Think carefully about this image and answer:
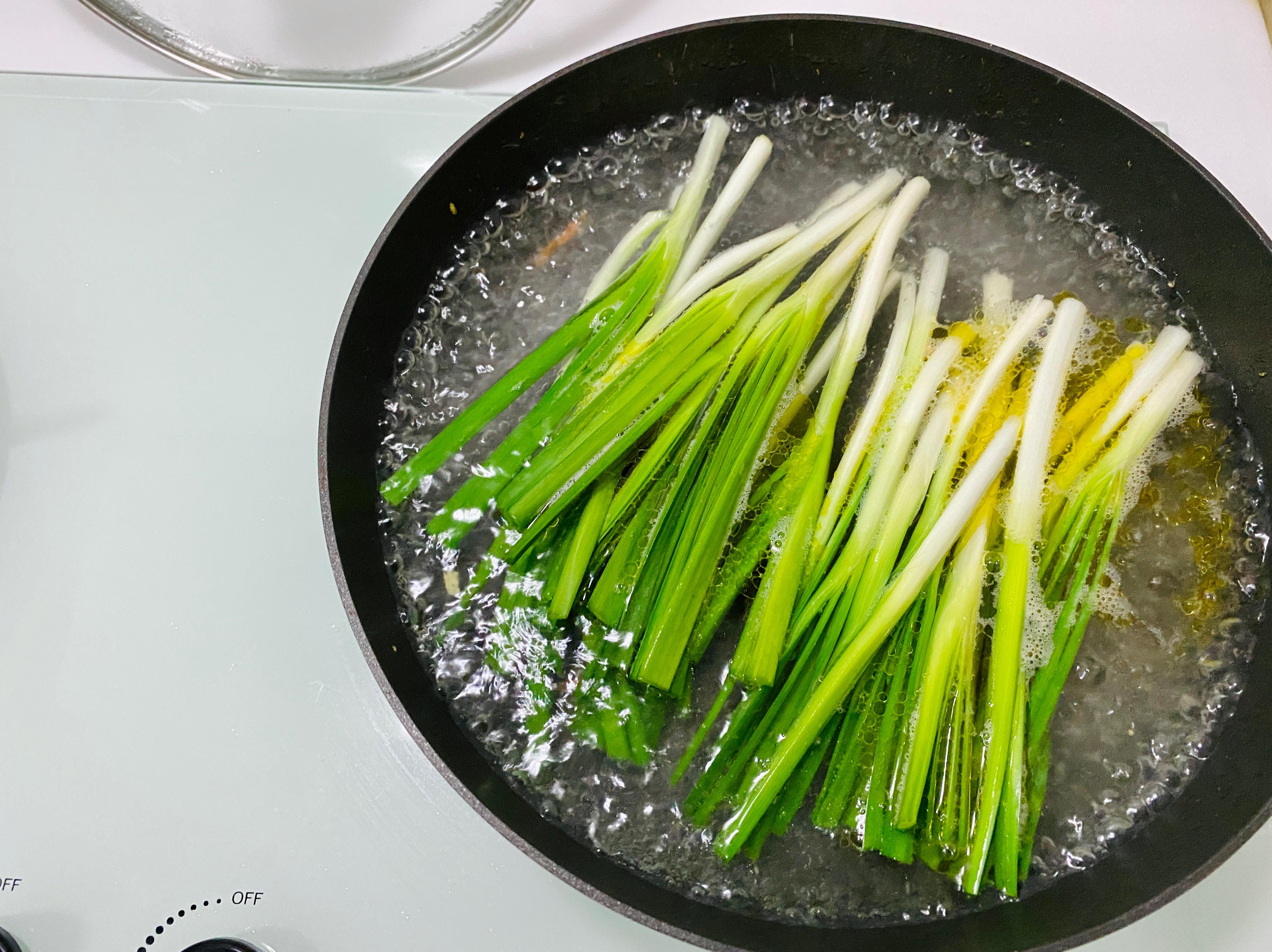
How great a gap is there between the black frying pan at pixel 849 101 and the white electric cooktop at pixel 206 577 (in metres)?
0.06

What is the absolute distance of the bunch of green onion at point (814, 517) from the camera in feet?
2.55

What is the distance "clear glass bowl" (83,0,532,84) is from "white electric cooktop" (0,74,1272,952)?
73 mm

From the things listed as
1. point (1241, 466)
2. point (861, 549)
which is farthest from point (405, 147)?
point (1241, 466)

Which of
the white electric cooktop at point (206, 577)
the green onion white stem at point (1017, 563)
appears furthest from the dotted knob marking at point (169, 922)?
the green onion white stem at point (1017, 563)

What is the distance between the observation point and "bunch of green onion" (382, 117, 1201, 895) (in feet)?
2.55

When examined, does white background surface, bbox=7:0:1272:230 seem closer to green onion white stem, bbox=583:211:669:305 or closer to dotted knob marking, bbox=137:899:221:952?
green onion white stem, bbox=583:211:669:305

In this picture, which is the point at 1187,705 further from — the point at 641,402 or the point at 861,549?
the point at 641,402

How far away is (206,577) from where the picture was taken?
853 mm

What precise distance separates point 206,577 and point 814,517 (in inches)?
25.8

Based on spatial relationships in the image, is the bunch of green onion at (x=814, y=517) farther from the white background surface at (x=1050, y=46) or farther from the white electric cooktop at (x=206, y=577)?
the white background surface at (x=1050, y=46)

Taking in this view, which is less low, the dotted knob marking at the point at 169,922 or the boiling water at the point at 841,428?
the boiling water at the point at 841,428

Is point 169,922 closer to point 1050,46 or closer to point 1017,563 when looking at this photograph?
point 1017,563

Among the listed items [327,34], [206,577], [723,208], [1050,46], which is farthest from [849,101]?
[206,577]

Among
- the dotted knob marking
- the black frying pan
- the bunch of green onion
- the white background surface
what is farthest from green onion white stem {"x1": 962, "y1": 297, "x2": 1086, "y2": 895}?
the dotted knob marking
